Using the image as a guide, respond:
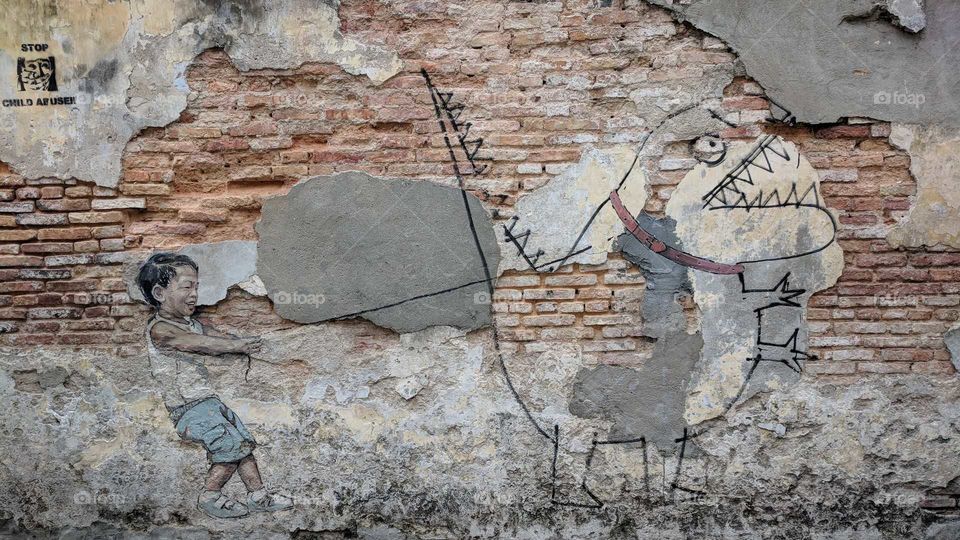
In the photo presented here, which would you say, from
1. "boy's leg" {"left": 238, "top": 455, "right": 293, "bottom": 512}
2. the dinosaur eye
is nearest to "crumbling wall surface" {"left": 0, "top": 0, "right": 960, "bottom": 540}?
the dinosaur eye

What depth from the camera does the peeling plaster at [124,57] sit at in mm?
3594

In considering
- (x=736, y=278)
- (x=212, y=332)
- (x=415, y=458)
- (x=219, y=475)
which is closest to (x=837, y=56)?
(x=736, y=278)

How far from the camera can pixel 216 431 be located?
146 inches

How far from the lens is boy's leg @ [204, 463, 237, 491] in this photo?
3740 mm

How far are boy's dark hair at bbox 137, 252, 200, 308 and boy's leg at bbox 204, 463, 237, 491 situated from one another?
3.00ft

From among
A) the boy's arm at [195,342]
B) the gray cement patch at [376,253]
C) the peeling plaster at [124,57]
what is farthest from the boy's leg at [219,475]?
the peeling plaster at [124,57]

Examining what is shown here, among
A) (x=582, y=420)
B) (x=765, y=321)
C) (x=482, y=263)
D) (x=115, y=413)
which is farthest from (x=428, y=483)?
(x=765, y=321)

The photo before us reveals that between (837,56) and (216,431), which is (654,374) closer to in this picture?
(837,56)

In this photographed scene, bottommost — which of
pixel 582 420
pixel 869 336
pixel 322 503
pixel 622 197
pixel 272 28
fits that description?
pixel 322 503

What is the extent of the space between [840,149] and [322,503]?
2.98 metres

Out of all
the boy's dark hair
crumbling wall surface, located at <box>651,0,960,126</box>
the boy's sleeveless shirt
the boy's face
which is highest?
crumbling wall surface, located at <box>651,0,960,126</box>

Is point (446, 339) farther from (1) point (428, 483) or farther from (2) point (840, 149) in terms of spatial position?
(2) point (840, 149)

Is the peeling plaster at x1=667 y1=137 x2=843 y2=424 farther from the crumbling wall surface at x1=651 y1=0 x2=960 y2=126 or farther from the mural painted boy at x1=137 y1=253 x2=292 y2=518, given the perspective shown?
the mural painted boy at x1=137 y1=253 x2=292 y2=518

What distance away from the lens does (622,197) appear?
3.65 m
